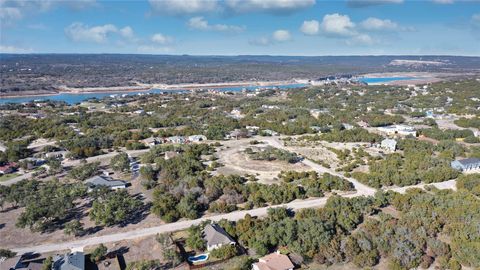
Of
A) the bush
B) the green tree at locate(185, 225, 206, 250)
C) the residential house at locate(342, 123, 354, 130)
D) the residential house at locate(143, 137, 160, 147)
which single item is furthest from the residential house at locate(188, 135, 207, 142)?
the bush

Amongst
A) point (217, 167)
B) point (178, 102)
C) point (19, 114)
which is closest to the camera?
point (217, 167)

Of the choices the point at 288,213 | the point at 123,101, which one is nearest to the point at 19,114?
the point at 123,101

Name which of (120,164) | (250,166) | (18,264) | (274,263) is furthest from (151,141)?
(274,263)

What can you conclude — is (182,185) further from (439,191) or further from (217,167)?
(439,191)

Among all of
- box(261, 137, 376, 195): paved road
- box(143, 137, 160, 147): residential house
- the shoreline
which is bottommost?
box(261, 137, 376, 195): paved road

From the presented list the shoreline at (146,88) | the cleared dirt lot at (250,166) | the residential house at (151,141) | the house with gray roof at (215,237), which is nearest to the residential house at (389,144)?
the cleared dirt lot at (250,166)

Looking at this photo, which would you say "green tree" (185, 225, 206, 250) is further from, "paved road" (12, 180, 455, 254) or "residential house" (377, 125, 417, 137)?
"residential house" (377, 125, 417, 137)

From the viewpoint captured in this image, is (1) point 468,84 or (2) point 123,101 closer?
(2) point 123,101

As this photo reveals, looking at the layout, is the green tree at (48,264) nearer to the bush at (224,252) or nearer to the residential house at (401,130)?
the bush at (224,252)
